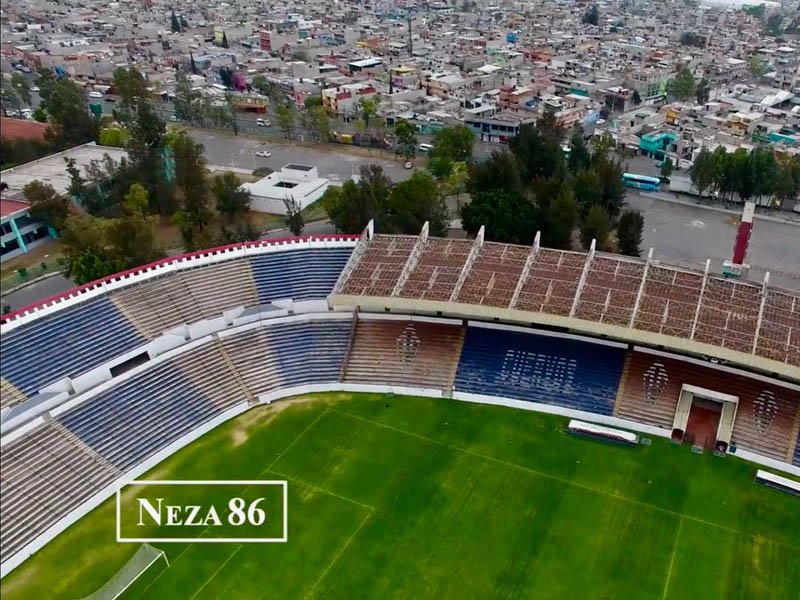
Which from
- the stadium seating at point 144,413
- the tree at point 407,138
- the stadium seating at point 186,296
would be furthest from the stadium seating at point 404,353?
the tree at point 407,138

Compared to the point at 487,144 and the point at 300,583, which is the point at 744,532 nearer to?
the point at 300,583

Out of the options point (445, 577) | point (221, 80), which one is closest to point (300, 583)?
point (445, 577)

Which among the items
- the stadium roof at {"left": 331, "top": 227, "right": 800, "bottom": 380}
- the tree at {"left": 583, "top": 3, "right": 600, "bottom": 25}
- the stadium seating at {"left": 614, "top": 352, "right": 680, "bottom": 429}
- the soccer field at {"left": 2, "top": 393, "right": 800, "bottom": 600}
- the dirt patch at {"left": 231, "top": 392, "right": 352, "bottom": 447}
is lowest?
the soccer field at {"left": 2, "top": 393, "right": 800, "bottom": 600}

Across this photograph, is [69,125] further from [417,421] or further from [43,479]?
[417,421]

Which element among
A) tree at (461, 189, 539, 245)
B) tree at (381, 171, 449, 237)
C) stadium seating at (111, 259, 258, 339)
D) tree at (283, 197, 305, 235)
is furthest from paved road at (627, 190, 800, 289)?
stadium seating at (111, 259, 258, 339)

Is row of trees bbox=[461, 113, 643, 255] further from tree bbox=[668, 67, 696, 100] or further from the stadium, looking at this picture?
tree bbox=[668, 67, 696, 100]
